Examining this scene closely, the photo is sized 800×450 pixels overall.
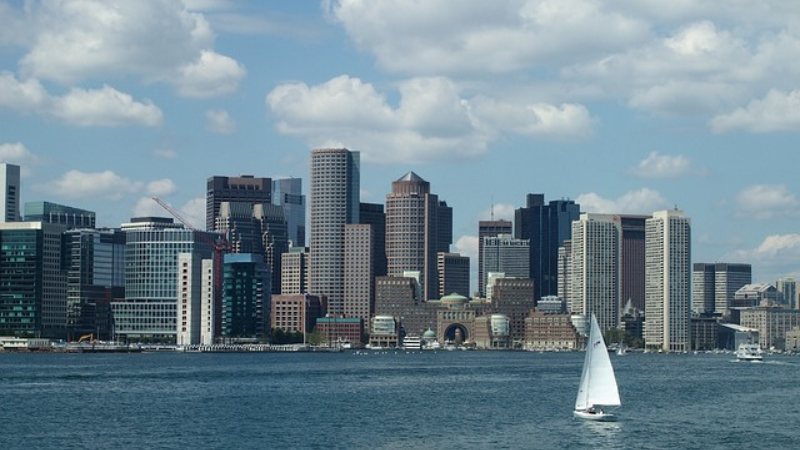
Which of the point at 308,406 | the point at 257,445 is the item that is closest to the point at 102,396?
the point at 308,406

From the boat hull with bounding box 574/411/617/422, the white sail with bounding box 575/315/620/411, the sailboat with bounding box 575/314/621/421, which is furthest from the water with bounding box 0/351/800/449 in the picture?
the white sail with bounding box 575/315/620/411

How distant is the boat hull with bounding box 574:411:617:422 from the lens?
12312cm

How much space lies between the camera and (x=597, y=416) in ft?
404

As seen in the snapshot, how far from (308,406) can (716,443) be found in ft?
163

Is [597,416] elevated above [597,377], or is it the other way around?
[597,377]

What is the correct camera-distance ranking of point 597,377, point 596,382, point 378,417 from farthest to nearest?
point 378,417, point 597,377, point 596,382

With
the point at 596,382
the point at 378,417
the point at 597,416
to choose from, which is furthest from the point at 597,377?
the point at 378,417

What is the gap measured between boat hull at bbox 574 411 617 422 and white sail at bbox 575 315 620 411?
67 centimetres

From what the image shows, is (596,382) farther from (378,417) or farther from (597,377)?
(378,417)

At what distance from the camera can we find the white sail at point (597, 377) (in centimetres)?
12256

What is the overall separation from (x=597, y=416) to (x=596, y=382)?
2.95 metres

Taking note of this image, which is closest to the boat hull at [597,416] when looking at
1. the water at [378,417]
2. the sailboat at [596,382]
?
the sailboat at [596,382]

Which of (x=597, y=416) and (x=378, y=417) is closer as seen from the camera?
(x=597, y=416)

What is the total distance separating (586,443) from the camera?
108m
